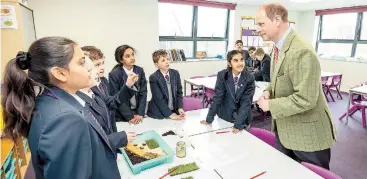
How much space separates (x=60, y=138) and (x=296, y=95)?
1.28m

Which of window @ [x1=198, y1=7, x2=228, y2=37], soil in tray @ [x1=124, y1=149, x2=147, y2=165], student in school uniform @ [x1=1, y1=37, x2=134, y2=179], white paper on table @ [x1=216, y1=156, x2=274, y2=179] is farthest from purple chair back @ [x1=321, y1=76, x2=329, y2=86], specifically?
student in school uniform @ [x1=1, y1=37, x2=134, y2=179]

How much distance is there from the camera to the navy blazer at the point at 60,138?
0.77 metres

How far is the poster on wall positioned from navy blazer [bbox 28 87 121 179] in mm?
2571

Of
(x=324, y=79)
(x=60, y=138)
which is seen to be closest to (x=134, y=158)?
(x=60, y=138)

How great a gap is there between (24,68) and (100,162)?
48 cm

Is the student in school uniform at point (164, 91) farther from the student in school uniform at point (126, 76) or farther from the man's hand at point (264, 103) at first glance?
the man's hand at point (264, 103)

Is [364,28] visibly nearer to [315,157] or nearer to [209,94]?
[209,94]

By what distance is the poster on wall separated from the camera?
105 inches

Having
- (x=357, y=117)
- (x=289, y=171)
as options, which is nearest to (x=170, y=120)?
(x=289, y=171)

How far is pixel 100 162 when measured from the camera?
95 cm

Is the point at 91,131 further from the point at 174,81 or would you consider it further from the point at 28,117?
the point at 174,81

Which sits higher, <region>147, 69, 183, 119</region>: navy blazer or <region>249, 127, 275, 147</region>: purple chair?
<region>147, 69, 183, 119</region>: navy blazer

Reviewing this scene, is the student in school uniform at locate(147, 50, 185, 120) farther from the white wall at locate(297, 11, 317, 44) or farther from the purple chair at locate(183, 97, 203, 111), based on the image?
the white wall at locate(297, 11, 317, 44)

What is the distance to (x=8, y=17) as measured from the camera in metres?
2.71
